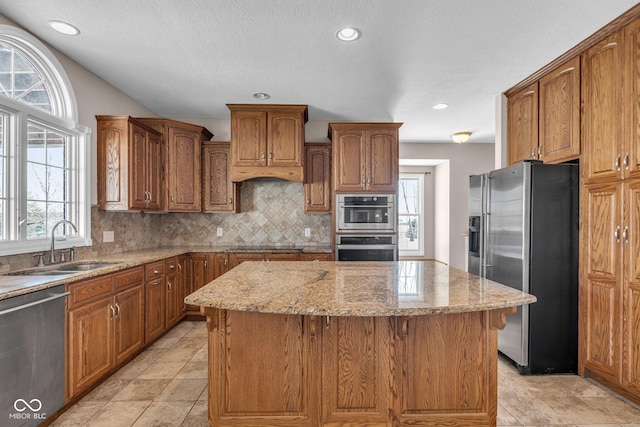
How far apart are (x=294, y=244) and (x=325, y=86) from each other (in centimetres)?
216

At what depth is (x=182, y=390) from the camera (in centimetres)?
240

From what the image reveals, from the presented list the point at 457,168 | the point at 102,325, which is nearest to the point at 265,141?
the point at 102,325

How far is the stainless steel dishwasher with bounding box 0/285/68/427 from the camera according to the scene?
1670 mm

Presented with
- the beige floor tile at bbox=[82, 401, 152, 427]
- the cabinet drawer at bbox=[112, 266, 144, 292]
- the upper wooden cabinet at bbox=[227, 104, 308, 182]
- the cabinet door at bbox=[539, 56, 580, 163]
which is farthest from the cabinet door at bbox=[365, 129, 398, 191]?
the beige floor tile at bbox=[82, 401, 152, 427]

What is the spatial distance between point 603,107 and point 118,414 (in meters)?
3.99

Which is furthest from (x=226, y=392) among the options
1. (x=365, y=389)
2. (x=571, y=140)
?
(x=571, y=140)

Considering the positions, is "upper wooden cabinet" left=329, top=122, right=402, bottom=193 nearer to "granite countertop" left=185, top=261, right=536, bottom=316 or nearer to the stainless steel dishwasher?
"granite countertop" left=185, top=261, right=536, bottom=316

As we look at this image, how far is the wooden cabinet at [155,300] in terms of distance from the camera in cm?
308

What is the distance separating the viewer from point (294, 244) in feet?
15.0

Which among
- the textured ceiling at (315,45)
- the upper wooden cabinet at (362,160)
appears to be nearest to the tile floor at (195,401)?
the upper wooden cabinet at (362,160)

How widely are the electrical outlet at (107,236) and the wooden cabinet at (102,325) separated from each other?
655 mm

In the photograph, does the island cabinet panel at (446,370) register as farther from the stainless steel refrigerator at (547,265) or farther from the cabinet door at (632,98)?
the cabinet door at (632,98)

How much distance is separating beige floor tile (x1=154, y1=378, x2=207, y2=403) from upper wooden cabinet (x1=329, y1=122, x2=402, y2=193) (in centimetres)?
254

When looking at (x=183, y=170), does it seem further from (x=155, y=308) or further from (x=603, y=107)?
(x=603, y=107)
